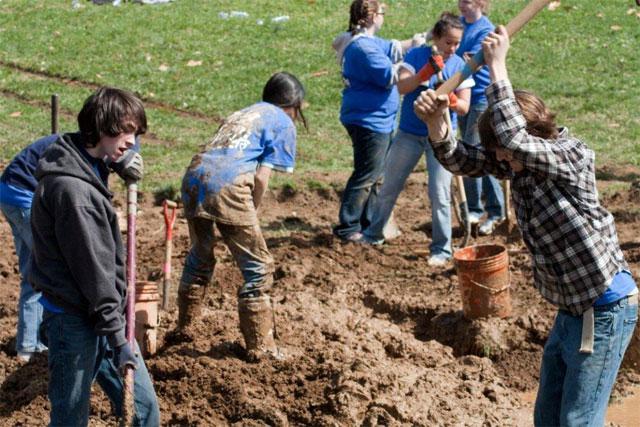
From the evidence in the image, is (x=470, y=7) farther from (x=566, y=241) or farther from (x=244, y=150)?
(x=566, y=241)

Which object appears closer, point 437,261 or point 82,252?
point 82,252

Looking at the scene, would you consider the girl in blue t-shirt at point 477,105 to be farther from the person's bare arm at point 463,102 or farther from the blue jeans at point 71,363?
the blue jeans at point 71,363

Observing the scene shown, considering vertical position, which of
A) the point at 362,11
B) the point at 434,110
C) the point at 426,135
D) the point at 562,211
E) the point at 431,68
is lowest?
the point at 426,135

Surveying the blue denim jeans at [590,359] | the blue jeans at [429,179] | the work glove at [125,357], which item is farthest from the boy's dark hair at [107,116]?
the blue jeans at [429,179]

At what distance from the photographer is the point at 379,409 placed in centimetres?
616

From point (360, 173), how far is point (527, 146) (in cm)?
520

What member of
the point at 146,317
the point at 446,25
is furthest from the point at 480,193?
the point at 146,317

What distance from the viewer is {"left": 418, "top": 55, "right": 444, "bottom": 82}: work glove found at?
8555 mm

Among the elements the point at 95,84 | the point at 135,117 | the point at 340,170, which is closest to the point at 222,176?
the point at 135,117

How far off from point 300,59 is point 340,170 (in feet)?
17.9

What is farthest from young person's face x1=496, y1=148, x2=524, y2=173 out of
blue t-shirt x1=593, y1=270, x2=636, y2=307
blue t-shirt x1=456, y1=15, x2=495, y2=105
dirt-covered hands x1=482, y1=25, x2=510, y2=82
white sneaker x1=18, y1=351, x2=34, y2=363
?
blue t-shirt x1=456, y1=15, x2=495, y2=105

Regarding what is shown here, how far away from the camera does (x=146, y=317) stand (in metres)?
6.96

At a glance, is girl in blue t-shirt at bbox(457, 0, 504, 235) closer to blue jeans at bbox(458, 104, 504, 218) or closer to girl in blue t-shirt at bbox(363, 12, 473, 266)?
blue jeans at bbox(458, 104, 504, 218)

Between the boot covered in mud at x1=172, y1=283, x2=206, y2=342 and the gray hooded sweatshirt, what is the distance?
99.6 inches
